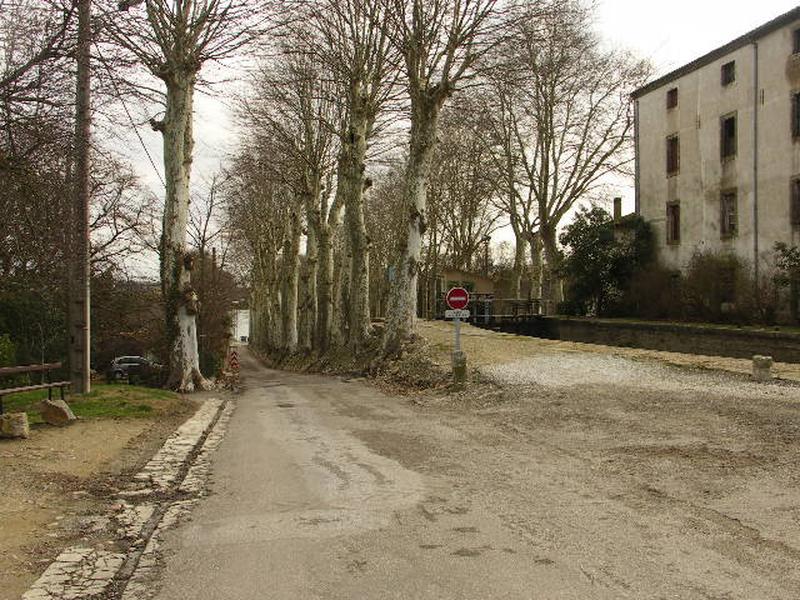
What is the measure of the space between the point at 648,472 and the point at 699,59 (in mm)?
32165

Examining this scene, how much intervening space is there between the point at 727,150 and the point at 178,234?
25.3 m

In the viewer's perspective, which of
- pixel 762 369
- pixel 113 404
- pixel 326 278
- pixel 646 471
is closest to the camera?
pixel 646 471

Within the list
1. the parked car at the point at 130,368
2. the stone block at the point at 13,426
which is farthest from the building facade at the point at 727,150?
the stone block at the point at 13,426

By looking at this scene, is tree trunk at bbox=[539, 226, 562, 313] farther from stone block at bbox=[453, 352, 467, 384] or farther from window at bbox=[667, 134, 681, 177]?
stone block at bbox=[453, 352, 467, 384]

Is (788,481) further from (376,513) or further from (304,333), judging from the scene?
(304,333)

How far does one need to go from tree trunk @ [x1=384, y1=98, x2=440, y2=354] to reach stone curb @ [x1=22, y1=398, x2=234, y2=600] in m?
11.7

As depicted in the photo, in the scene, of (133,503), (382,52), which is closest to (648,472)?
(133,503)

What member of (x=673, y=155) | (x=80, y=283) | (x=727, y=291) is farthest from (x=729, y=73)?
(x=80, y=283)

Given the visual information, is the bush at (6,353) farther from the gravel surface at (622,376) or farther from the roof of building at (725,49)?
→ the roof of building at (725,49)

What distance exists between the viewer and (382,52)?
25000 millimetres

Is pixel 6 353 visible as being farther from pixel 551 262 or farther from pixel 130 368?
pixel 551 262

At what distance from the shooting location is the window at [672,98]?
123 ft

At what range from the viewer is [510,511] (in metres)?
6.28

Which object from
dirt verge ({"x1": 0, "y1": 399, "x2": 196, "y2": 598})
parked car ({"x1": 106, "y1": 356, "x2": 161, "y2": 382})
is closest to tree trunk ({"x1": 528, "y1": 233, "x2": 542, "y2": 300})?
parked car ({"x1": 106, "y1": 356, "x2": 161, "y2": 382})
